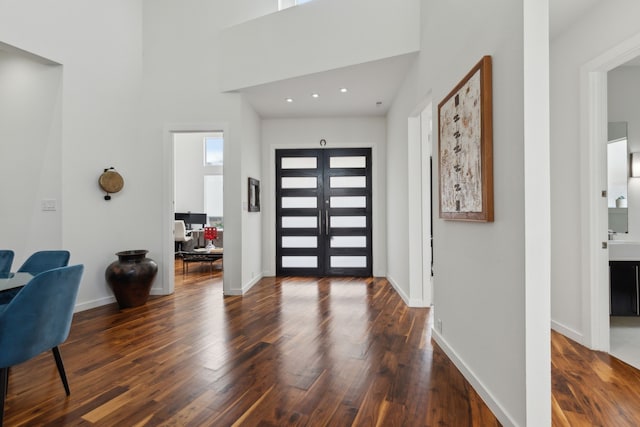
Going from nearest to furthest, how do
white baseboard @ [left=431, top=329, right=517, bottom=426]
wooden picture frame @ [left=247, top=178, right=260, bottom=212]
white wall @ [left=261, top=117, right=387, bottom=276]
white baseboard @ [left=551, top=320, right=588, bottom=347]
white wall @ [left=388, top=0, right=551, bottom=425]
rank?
white wall @ [left=388, top=0, right=551, bottom=425]
white baseboard @ [left=431, top=329, right=517, bottom=426]
white baseboard @ [left=551, top=320, right=588, bottom=347]
wooden picture frame @ [left=247, top=178, right=260, bottom=212]
white wall @ [left=261, top=117, right=387, bottom=276]

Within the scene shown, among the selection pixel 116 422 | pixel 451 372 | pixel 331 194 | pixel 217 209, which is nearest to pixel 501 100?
pixel 451 372

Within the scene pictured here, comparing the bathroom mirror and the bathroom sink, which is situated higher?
the bathroom mirror

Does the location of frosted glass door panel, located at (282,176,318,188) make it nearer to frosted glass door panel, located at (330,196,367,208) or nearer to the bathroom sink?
frosted glass door panel, located at (330,196,367,208)

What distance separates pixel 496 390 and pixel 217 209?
8391 millimetres

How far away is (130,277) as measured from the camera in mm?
3760

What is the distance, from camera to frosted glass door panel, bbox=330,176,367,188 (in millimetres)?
5648

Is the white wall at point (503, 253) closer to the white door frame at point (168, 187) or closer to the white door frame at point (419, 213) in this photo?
the white door frame at point (419, 213)

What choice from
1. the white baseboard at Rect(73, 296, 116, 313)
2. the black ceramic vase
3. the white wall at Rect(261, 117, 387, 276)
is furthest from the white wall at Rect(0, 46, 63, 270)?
the white wall at Rect(261, 117, 387, 276)

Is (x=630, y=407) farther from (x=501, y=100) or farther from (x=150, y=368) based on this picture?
(x=150, y=368)

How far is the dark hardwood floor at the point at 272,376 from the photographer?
1.76 m

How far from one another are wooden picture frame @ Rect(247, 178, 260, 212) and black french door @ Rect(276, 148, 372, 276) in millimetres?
510

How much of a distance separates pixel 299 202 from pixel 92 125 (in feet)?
10.4

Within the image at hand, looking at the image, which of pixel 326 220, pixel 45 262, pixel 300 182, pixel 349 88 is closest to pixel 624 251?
pixel 349 88

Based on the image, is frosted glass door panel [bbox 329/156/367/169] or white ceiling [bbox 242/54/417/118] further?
frosted glass door panel [bbox 329/156/367/169]
